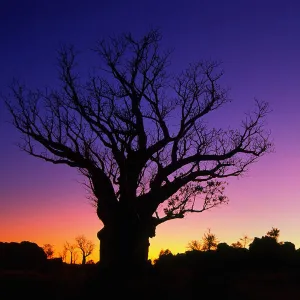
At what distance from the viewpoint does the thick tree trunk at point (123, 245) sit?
1599 centimetres

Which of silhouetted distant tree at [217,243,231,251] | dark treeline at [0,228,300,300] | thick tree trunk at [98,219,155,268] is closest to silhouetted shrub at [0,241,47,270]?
silhouetted distant tree at [217,243,231,251]

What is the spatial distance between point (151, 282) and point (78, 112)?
7230 mm

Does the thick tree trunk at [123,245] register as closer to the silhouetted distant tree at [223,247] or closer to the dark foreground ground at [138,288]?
the dark foreground ground at [138,288]

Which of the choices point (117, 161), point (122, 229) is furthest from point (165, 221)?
point (117, 161)

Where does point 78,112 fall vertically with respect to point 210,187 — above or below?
above

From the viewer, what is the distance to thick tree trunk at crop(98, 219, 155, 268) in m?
16.0

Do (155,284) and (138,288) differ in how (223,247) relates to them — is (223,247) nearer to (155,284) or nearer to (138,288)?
(155,284)

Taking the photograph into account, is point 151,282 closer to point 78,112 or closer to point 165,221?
point 165,221

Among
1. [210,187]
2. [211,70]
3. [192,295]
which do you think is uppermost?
[211,70]

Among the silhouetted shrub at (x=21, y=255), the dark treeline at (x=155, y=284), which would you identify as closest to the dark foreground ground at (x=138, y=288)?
the dark treeline at (x=155, y=284)

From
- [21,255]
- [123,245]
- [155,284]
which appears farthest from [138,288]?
[21,255]

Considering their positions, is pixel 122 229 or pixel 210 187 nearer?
pixel 122 229

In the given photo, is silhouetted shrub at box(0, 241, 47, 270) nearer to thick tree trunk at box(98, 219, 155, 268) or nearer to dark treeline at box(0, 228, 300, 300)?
dark treeline at box(0, 228, 300, 300)

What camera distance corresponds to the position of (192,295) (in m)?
13.1
